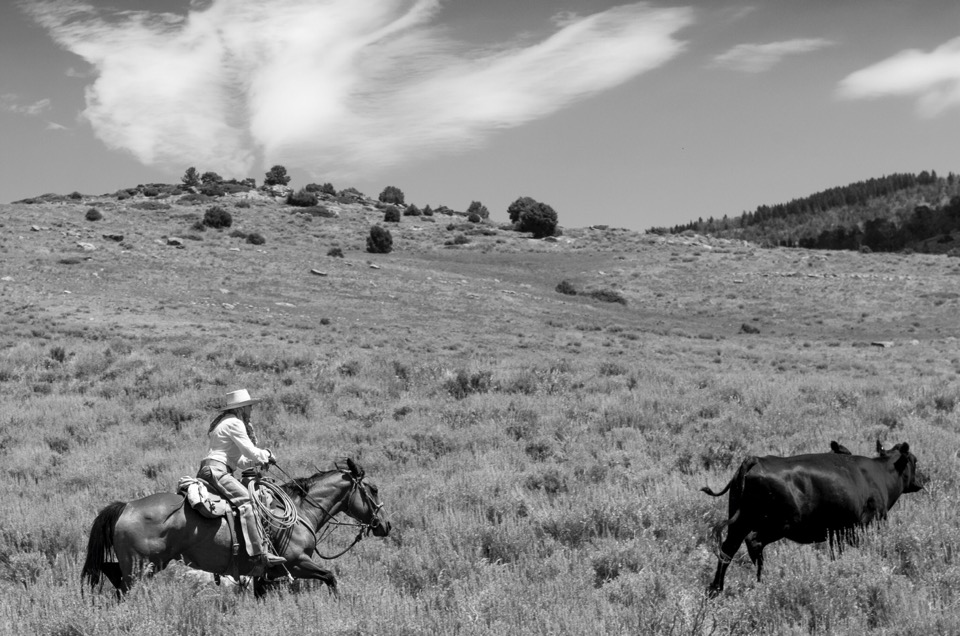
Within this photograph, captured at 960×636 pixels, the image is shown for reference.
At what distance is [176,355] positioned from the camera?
74.4 feet

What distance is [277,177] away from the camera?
11012cm

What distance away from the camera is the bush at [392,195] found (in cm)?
10576

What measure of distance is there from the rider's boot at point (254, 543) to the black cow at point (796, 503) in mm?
4333

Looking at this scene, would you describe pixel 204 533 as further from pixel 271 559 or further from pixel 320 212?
pixel 320 212

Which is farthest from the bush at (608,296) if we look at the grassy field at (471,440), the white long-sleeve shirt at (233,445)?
the white long-sleeve shirt at (233,445)

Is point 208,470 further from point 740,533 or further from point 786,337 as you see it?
point 786,337

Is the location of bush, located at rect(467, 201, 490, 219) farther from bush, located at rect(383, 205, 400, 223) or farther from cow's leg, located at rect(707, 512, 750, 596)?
cow's leg, located at rect(707, 512, 750, 596)

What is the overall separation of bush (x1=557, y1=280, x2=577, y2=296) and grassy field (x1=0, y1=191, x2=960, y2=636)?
954cm

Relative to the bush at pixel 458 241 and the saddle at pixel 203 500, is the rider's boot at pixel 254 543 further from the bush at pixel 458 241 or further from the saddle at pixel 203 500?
the bush at pixel 458 241

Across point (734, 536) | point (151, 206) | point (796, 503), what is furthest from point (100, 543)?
point (151, 206)

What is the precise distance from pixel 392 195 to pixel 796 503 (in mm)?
102889

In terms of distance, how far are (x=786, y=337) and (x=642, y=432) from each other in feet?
101

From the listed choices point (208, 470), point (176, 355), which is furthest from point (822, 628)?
point (176, 355)

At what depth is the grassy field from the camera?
19.6 ft
